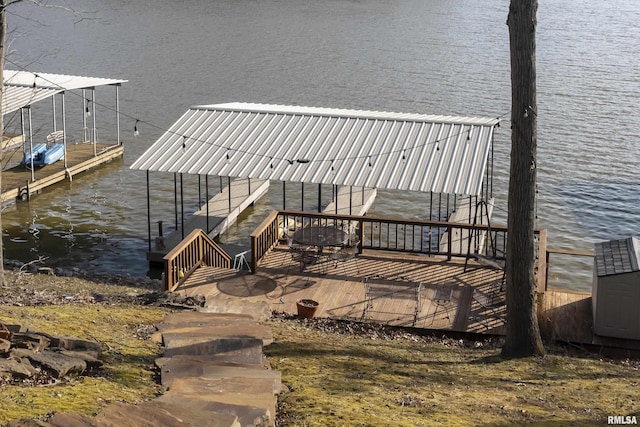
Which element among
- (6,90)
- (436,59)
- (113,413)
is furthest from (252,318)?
(436,59)

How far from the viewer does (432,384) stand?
33.1 feet

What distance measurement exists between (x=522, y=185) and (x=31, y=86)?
21717 mm

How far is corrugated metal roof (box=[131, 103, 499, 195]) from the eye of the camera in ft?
68.9

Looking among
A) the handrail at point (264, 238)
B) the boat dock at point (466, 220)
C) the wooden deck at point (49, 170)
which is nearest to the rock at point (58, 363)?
the handrail at point (264, 238)

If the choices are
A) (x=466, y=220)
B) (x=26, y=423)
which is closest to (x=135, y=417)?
(x=26, y=423)

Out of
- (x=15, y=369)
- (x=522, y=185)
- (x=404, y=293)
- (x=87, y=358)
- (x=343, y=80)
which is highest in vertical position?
(x=343, y=80)

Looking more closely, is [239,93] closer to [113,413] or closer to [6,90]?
[6,90]

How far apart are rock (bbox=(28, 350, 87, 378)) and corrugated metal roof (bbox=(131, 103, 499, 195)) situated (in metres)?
12.6

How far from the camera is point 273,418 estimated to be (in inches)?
305

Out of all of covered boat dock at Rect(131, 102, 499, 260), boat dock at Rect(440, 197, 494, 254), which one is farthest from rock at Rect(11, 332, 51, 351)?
covered boat dock at Rect(131, 102, 499, 260)

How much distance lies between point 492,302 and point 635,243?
9.38 ft

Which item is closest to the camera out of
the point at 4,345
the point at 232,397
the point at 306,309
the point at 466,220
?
the point at 232,397

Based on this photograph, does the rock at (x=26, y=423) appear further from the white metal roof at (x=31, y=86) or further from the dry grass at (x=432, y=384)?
the white metal roof at (x=31, y=86)

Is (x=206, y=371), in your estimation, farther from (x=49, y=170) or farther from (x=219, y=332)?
(x=49, y=170)
